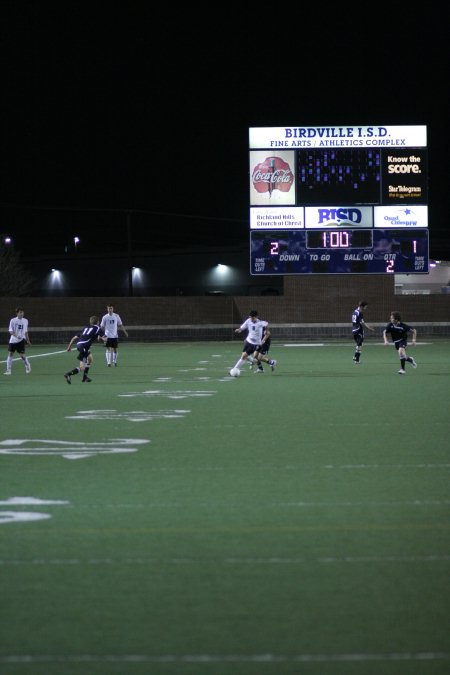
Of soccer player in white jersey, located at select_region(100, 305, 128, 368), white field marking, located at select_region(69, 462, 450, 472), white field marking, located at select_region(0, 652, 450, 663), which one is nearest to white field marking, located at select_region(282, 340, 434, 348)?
soccer player in white jersey, located at select_region(100, 305, 128, 368)

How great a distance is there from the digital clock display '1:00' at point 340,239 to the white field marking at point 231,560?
39.0 m

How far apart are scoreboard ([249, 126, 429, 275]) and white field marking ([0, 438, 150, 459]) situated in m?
32.3

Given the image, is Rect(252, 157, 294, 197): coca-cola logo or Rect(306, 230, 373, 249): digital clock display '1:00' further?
Rect(306, 230, 373, 249): digital clock display '1:00'

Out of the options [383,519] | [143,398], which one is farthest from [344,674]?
[143,398]

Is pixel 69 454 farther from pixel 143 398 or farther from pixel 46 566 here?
pixel 143 398

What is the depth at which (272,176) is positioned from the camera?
147 feet

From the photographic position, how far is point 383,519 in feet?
26.7

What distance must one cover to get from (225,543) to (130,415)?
371 inches

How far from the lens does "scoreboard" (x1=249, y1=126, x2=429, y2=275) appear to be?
44.4m

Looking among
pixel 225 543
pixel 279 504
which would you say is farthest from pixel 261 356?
pixel 225 543

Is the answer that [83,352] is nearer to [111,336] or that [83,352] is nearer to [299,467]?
[111,336]

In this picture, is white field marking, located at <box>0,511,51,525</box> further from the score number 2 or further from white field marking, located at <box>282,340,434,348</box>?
white field marking, located at <box>282,340,434,348</box>

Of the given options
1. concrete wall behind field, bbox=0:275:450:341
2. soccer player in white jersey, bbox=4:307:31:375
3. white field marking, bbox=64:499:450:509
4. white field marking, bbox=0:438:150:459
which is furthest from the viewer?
concrete wall behind field, bbox=0:275:450:341

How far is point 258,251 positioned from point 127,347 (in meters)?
7.24
